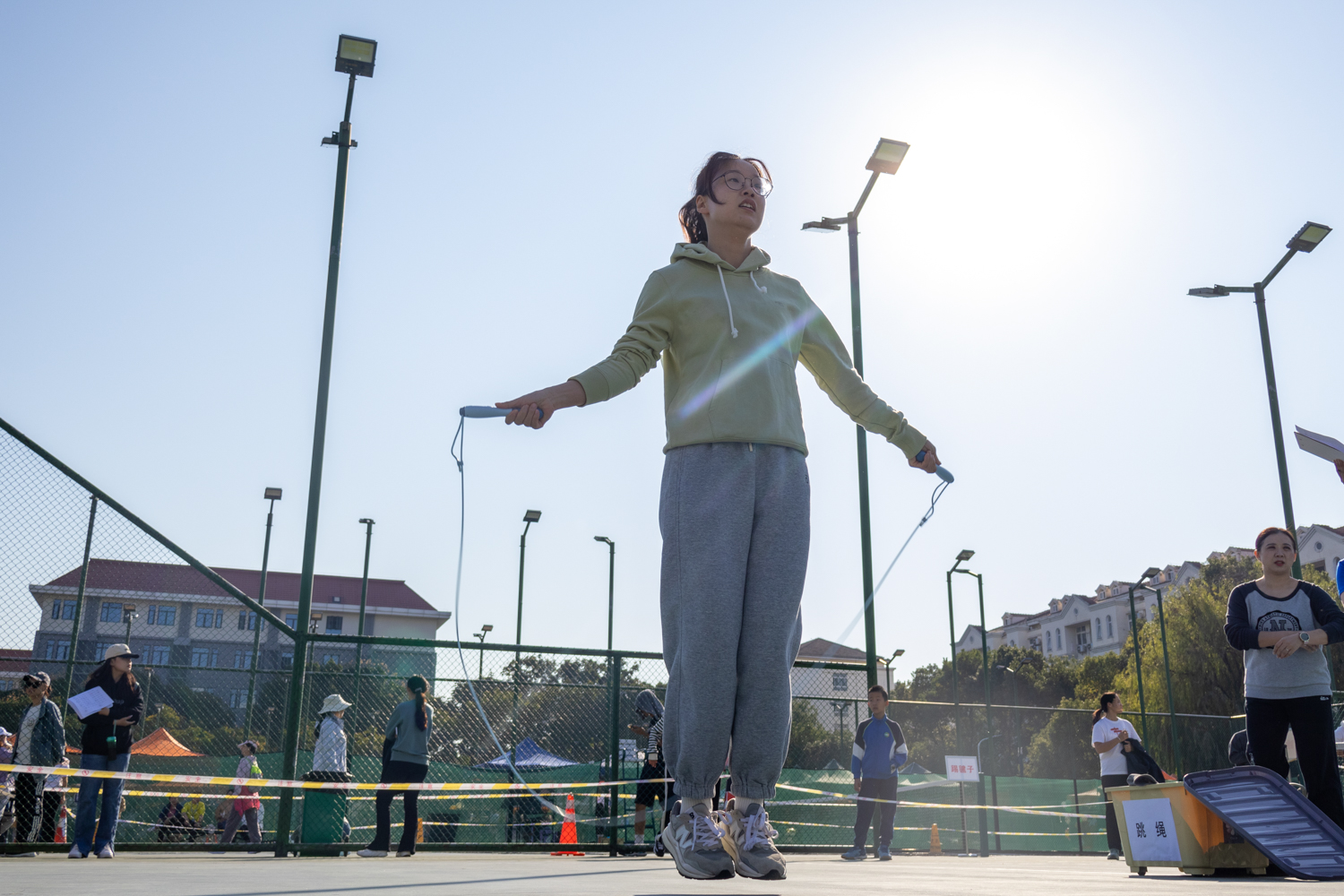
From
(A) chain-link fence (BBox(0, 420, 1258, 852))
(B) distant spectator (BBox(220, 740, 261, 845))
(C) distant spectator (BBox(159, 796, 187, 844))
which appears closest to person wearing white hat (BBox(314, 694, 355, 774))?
(A) chain-link fence (BBox(0, 420, 1258, 852))

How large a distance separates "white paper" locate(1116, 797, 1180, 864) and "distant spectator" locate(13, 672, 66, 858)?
8515 mm

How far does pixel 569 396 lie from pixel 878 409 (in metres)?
1.09

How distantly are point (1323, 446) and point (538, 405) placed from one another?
13.8 feet

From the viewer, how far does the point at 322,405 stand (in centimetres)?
835

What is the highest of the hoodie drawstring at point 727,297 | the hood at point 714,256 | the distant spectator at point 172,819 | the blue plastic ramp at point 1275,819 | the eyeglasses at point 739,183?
the eyeglasses at point 739,183

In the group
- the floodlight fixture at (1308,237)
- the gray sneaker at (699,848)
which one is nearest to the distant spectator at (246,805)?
the gray sneaker at (699,848)

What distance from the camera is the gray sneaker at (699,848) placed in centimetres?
262

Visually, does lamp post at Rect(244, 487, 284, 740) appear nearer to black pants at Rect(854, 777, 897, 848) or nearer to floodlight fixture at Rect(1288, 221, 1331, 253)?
black pants at Rect(854, 777, 897, 848)

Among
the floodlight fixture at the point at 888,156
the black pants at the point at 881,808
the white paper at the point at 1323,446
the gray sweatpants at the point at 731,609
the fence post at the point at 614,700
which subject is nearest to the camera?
the gray sweatpants at the point at 731,609

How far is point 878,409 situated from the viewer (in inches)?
134

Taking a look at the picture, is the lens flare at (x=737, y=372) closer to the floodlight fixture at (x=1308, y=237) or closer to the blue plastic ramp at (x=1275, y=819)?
the blue plastic ramp at (x=1275, y=819)

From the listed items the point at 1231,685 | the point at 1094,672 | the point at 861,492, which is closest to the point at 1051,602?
the point at 1094,672

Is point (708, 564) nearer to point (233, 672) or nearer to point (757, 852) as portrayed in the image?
point (757, 852)

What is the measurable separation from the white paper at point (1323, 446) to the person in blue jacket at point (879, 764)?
5434 millimetres
